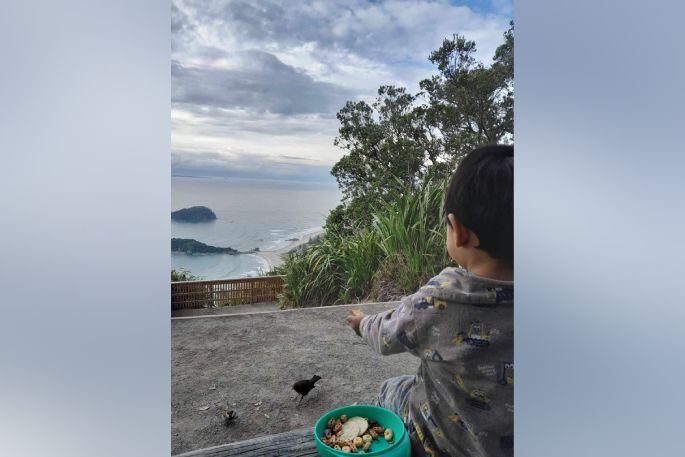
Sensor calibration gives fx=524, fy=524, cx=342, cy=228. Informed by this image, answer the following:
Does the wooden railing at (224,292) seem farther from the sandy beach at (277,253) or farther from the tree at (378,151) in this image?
the tree at (378,151)

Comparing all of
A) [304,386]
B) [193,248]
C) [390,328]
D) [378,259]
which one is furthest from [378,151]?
[304,386]

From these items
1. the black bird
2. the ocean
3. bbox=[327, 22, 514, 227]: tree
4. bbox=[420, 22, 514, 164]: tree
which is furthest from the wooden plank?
bbox=[420, 22, 514, 164]: tree

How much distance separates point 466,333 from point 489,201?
1.62 feet

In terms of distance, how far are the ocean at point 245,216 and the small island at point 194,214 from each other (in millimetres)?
15

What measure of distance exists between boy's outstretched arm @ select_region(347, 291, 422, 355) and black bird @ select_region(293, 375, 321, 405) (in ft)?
0.86

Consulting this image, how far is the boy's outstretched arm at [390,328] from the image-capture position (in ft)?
6.37

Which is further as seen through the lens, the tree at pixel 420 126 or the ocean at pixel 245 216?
the tree at pixel 420 126

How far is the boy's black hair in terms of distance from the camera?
1.95m

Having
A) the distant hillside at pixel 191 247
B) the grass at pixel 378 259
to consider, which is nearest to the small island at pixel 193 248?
the distant hillside at pixel 191 247

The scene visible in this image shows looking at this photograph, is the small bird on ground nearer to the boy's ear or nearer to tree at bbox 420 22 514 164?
the boy's ear

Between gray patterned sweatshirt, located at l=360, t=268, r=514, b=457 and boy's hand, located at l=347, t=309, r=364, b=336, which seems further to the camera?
boy's hand, located at l=347, t=309, r=364, b=336
